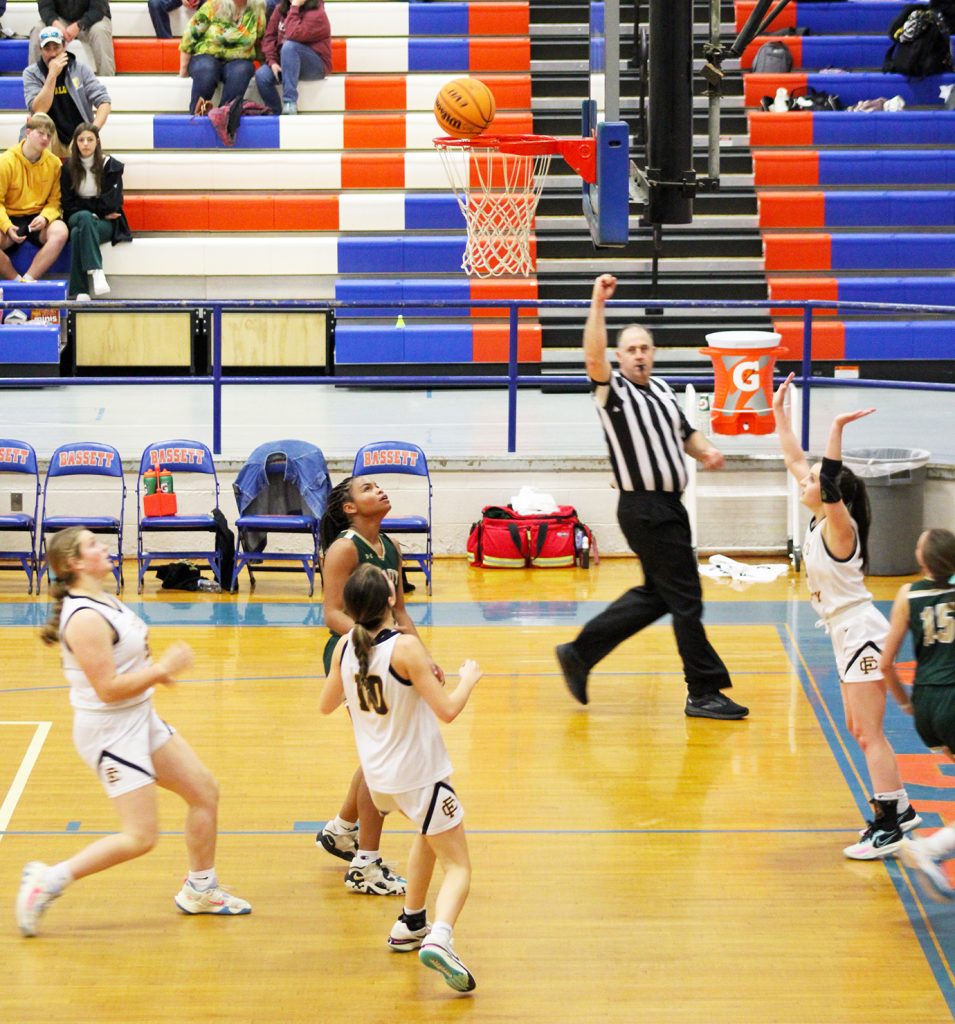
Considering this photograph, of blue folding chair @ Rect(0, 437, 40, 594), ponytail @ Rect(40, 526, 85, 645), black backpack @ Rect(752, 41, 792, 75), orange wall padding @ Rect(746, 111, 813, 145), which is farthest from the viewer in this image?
black backpack @ Rect(752, 41, 792, 75)

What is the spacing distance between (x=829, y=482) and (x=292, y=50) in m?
12.1

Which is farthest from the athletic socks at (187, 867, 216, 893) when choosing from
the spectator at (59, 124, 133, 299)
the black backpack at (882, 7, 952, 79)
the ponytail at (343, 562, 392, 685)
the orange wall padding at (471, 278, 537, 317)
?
the black backpack at (882, 7, 952, 79)

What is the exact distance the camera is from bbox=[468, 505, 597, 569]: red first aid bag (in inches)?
476

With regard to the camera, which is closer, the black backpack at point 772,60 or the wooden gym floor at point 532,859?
the wooden gym floor at point 532,859

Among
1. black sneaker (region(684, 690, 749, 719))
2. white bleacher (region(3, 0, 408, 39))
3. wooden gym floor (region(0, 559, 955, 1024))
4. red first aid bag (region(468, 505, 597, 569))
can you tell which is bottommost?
wooden gym floor (region(0, 559, 955, 1024))

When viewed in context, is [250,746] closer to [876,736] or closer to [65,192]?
[876,736]

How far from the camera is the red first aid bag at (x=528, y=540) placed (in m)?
12.1

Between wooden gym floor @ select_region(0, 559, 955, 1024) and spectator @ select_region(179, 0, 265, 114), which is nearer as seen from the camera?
wooden gym floor @ select_region(0, 559, 955, 1024)

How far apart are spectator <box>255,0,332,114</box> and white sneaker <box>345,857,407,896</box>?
12552 mm

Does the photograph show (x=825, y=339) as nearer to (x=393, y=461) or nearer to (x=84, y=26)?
(x=393, y=461)

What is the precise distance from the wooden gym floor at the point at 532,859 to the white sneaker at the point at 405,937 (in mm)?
55

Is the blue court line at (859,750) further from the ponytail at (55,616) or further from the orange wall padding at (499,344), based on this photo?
the orange wall padding at (499,344)

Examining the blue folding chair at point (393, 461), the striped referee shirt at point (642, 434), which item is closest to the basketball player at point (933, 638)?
the striped referee shirt at point (642, 434)

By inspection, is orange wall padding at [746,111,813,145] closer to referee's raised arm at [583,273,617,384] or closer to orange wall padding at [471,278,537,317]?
orange wall padding at [471,278,537,317]
